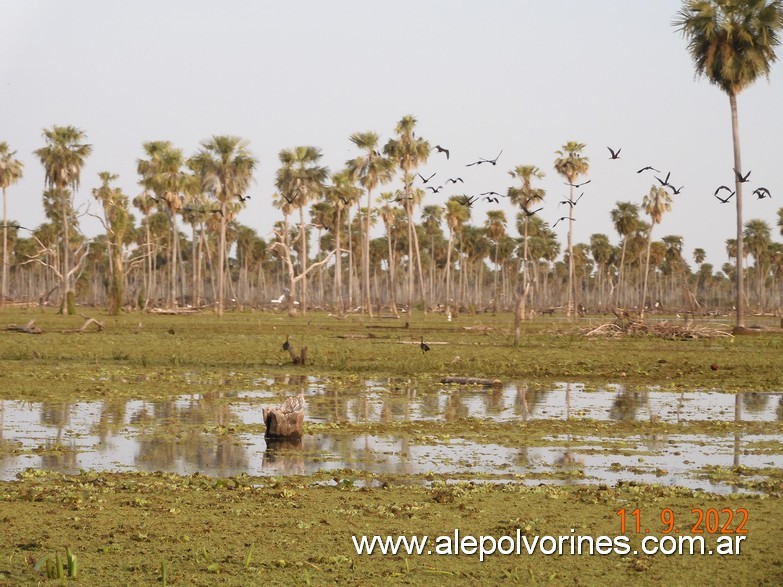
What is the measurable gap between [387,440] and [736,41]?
1576 inches

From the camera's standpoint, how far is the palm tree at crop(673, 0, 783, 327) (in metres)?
49.7

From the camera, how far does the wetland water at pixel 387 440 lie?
14.4 meters

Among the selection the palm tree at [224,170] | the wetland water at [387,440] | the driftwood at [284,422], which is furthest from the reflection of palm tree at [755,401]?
the palm tree at [224,170]

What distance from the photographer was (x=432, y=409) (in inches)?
849

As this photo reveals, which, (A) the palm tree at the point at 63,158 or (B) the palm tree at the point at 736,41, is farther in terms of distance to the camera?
(A) the palm tree at the point at 63,158

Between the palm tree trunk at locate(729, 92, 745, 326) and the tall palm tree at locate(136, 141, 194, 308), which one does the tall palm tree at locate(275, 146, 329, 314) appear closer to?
the tall palm tree at locate(136, 141, 194, 308)

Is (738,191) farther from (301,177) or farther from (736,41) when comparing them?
(301,177)

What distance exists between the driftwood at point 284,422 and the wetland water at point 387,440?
281 mm

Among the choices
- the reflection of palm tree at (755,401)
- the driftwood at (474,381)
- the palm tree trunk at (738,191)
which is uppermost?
the palm tree trunk at (738,191)

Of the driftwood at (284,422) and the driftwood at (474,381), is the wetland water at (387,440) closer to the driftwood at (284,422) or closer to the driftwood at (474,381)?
the driftwood at (284,422)

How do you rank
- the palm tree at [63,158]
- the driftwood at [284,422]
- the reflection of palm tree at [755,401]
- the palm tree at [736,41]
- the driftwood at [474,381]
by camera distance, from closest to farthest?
the driftwood at [284,422]
the reflection of palm tree at [755,401]
the driftwood at [474,381]
the palm tree at [736,41]
the palm tree at [63,158]

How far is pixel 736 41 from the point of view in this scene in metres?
50.5

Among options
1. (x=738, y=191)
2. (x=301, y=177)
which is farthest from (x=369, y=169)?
(x=738, y=191)

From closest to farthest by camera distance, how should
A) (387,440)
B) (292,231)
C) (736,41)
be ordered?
1. (387,440)
2. (736,41)
3. (292,231)
